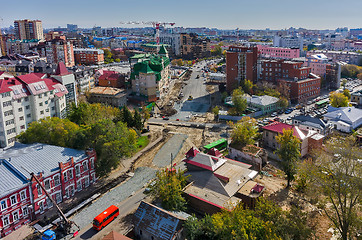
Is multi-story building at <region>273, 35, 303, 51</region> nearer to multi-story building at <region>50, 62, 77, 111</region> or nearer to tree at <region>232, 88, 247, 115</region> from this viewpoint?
tree at <region>232, 88, 247, 115</region>

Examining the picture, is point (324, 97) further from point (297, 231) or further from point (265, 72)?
point (297, 231)

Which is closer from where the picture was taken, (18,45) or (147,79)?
(147,79)

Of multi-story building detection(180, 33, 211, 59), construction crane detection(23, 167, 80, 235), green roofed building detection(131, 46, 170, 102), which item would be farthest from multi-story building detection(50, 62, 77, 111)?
multi-story building detection(180, 33, 211, 59)

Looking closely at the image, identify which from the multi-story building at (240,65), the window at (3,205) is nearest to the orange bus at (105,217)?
the window at (3,205)

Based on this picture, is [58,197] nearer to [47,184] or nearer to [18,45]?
[47,184]

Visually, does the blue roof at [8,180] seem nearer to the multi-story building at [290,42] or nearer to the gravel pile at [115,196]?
the gravel pile at [115,196]

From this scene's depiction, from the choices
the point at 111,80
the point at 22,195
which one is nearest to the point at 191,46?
the point at 111,80
